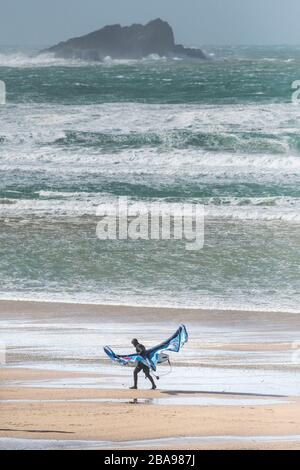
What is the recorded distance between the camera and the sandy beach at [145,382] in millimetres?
7934

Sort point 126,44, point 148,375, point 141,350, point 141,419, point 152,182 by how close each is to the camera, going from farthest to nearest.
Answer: point 126,44 < point 152,182 < point 141,350 < point 148,375 < point 141,419

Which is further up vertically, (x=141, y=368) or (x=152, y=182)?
(x=152, y=182)

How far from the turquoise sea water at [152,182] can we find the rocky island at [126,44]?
11.8m

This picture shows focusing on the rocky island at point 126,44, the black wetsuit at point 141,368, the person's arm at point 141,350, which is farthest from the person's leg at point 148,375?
the rocky island at point 126,44

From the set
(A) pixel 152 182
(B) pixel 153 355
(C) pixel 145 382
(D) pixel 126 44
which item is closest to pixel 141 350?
(B) pixel 153 355

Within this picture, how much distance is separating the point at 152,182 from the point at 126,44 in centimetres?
3964

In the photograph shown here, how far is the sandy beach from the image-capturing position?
7934 millimetres

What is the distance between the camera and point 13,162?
1025 inches

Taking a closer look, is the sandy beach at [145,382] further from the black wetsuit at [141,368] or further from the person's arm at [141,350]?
the person's arm at [141,350]

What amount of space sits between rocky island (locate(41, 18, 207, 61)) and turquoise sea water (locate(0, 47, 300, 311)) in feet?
38.6

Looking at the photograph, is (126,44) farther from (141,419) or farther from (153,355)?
(141,419)

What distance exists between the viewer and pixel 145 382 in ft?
31.3

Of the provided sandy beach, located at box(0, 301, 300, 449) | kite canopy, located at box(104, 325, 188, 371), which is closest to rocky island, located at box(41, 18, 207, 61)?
sandy beach, located at box(0, 301, 300, 449)
